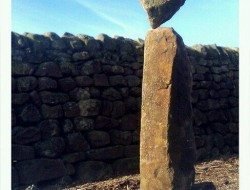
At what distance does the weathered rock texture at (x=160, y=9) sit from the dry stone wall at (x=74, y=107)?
9.45 ft

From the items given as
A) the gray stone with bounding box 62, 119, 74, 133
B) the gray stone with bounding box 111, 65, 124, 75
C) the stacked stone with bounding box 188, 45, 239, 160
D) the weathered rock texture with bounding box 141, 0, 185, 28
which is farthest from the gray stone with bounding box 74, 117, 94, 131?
the weathered rock texture with bounding box 141, 0, 185, 28

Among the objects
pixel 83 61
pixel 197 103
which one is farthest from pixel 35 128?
pixel 197 103

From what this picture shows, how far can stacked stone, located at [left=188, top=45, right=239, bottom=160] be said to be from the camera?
368 inches

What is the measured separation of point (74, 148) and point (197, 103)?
3323mm

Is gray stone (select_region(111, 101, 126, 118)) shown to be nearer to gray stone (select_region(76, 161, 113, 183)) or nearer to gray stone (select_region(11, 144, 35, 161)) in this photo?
gray stone (select_region(76, 161, 113, 183))

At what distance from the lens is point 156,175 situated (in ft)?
14.5

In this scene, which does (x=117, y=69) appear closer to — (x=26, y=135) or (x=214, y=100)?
(x=26, y=135)

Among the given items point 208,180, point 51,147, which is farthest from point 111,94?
point 208,180

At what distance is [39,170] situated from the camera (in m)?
6.71

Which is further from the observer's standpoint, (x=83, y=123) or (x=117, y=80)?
(x=117, y=80)

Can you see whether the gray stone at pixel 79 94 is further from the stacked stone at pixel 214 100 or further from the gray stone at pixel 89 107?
the stacked stone at pixel 214 100

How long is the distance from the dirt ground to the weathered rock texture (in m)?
1.84

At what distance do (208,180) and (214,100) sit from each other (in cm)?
368
